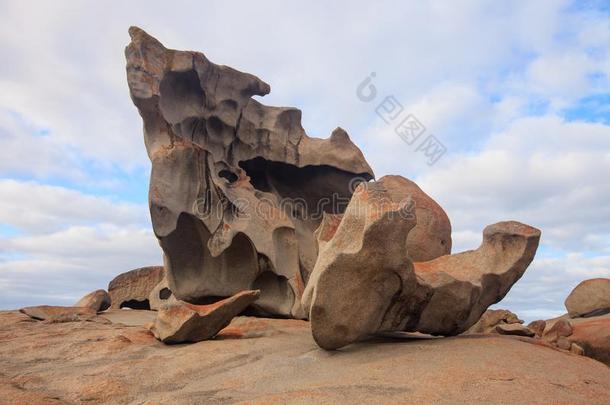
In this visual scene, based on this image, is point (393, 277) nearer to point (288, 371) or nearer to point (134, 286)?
point (288, 371)

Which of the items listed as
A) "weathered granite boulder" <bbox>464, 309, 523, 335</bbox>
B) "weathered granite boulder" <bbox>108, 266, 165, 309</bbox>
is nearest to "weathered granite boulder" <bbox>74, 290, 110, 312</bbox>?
"weathered granite boulder" <bbox>108, 266, 165, 309</bbox>

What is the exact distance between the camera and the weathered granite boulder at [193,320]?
6.60m

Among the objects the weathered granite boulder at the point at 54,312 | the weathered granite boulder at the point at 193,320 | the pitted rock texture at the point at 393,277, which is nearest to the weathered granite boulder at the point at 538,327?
the pitted rock texture at the point at 393,277

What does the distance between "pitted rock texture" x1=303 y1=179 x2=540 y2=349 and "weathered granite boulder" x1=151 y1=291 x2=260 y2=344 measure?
1.37 m

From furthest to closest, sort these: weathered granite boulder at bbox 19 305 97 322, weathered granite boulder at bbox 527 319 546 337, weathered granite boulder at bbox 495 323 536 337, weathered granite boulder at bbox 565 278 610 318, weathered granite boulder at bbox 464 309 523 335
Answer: weathered granite boulder at bbox 565 278 610 318, weathered granite boulder at bbox 19 305 97 322, weathered granite boulder at bbox 464 309 523 335, weathered granite boulder at bbox 527 319 546 337, weathered granite boulder at bbox 495 323 536 337

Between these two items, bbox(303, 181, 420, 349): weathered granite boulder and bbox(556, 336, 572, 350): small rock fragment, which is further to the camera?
bbox(556, 336, 572, 350): small rock fragment

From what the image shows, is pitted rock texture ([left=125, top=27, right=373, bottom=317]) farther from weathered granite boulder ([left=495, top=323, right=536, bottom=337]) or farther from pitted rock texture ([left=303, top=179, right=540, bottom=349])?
weathered granite boulder ([left=495, top=323, right=536, bottom=337])

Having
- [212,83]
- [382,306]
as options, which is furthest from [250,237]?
[382,306]

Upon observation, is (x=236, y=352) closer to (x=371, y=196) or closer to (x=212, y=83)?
(x=371, y=196)

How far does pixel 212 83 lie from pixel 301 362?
643cm

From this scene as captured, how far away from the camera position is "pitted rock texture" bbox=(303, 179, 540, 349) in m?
5.03

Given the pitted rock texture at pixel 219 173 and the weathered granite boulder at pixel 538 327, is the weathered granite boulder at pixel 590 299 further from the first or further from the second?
the pitted rock texture at pixel 219 173

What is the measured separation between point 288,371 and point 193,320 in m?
1.95

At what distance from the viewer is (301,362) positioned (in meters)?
5.27
